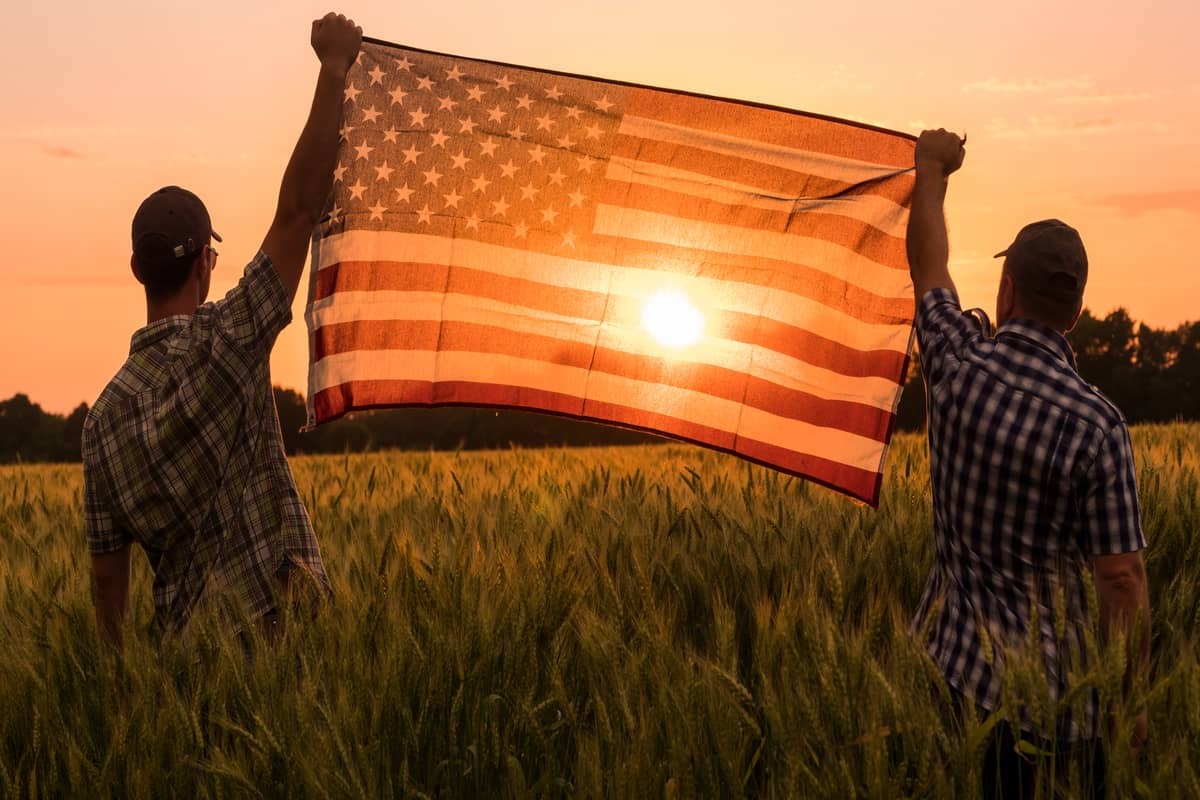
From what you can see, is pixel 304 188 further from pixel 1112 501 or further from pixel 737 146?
pixel 1112 501

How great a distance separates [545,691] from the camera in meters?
2.79

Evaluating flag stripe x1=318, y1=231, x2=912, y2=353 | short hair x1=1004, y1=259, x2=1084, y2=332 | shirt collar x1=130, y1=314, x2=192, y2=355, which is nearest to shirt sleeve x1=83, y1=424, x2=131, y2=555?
shirt collar x1=130, y1=314, x2=192, y2=355

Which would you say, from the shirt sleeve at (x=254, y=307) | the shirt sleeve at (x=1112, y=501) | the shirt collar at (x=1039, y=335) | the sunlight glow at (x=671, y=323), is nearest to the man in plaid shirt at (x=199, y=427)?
the shirt sleeve at (x=254, y=307)

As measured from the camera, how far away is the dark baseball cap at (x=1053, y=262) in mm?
2750

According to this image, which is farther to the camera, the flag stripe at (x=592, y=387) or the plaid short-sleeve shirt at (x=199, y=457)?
the flag stripe at (x=592, y=387)

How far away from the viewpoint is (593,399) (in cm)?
438

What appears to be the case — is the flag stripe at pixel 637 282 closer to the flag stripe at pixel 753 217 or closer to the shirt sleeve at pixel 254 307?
the flag stripe at pixel 753 217

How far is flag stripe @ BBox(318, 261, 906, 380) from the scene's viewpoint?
4.26 m

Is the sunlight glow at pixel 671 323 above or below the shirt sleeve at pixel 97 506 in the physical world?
above

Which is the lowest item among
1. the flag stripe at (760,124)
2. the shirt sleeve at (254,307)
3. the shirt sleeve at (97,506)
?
the shirt sleeve at (97,506)

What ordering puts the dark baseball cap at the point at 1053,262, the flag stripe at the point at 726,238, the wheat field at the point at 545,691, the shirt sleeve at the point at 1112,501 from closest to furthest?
the wheat field at the point at 545,691
the shirt sleeve at the point at 1112,501
the dark baseball cap at the point at 1053,262
the flag stripe at the point at 726,238

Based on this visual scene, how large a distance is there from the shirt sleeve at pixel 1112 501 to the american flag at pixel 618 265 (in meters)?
1.53

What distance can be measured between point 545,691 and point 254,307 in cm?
130

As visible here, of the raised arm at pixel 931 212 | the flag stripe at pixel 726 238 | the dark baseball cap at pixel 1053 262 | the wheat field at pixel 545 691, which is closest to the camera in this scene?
the wheat field at pixel 545 691
